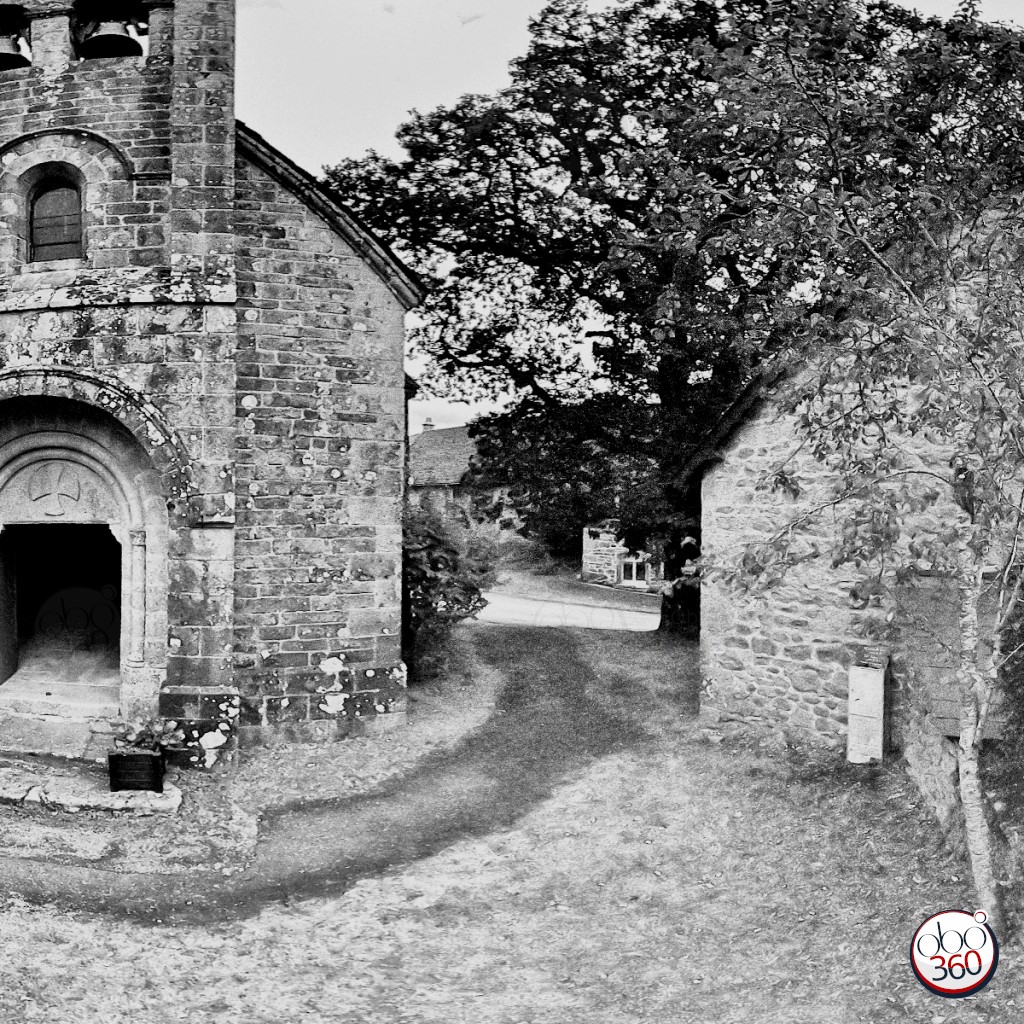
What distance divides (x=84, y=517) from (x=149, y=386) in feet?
5.55

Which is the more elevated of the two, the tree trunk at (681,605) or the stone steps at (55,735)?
the tree trunk at (681,605)

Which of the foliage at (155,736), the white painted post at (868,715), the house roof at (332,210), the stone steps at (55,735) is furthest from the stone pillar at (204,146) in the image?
the white painted post at (868,715)

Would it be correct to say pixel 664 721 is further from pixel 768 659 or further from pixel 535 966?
pixel 535 966

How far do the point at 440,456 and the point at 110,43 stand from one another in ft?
79.6

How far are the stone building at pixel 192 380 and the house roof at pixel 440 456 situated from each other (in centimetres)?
1953

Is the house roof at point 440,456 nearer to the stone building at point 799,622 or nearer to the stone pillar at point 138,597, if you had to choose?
the stone pillar at point 138,597

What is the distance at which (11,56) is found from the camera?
9969mm

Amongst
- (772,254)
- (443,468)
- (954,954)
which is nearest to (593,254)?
(772,254)

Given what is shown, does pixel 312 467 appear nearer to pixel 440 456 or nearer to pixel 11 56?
pixel 11 56

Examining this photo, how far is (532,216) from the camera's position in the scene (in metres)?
15.0

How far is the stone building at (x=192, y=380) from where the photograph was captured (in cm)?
939

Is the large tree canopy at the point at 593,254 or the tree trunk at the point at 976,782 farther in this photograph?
the large tree canopy at the point at 593,254

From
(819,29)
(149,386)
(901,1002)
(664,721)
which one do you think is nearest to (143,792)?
(149,386)

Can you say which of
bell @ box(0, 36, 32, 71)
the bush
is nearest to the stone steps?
the bush
